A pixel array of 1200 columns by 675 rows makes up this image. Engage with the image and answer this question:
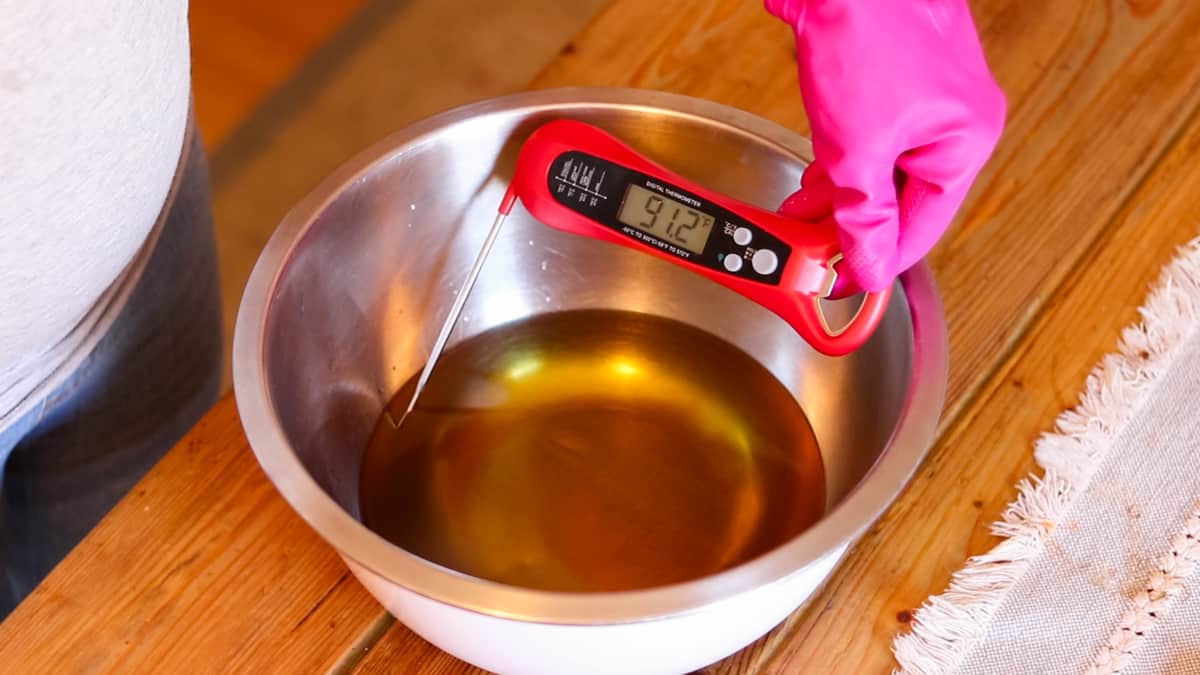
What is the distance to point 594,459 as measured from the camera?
0.65 metres

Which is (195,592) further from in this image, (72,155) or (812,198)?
(812,198)

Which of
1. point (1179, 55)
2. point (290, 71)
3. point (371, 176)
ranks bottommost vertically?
point (290, 71)

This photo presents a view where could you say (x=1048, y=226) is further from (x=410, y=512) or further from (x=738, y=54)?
(x=410, y=512)

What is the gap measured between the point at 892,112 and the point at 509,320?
0.29 metres

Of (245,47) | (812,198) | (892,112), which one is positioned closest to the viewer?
(892,112)

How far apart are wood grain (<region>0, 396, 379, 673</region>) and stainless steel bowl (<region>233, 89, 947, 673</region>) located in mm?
41

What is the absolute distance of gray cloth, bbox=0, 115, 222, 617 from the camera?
68 centimetres

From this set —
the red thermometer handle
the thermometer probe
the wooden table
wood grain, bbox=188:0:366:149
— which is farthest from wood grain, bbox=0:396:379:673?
wood grain, bbox=188:0:366:149

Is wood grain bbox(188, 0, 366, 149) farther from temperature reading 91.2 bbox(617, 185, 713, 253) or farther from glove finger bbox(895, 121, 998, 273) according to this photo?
glove finger bbox(895, 121, 998, 273)

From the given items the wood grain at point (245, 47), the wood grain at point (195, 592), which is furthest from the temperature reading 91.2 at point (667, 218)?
the wood grain at point (245, 47)

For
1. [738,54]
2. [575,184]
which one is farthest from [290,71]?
[575,184]

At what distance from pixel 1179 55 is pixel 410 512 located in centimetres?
57

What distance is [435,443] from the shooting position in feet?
2.19

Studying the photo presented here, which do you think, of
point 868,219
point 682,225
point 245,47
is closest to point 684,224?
point 682,225
